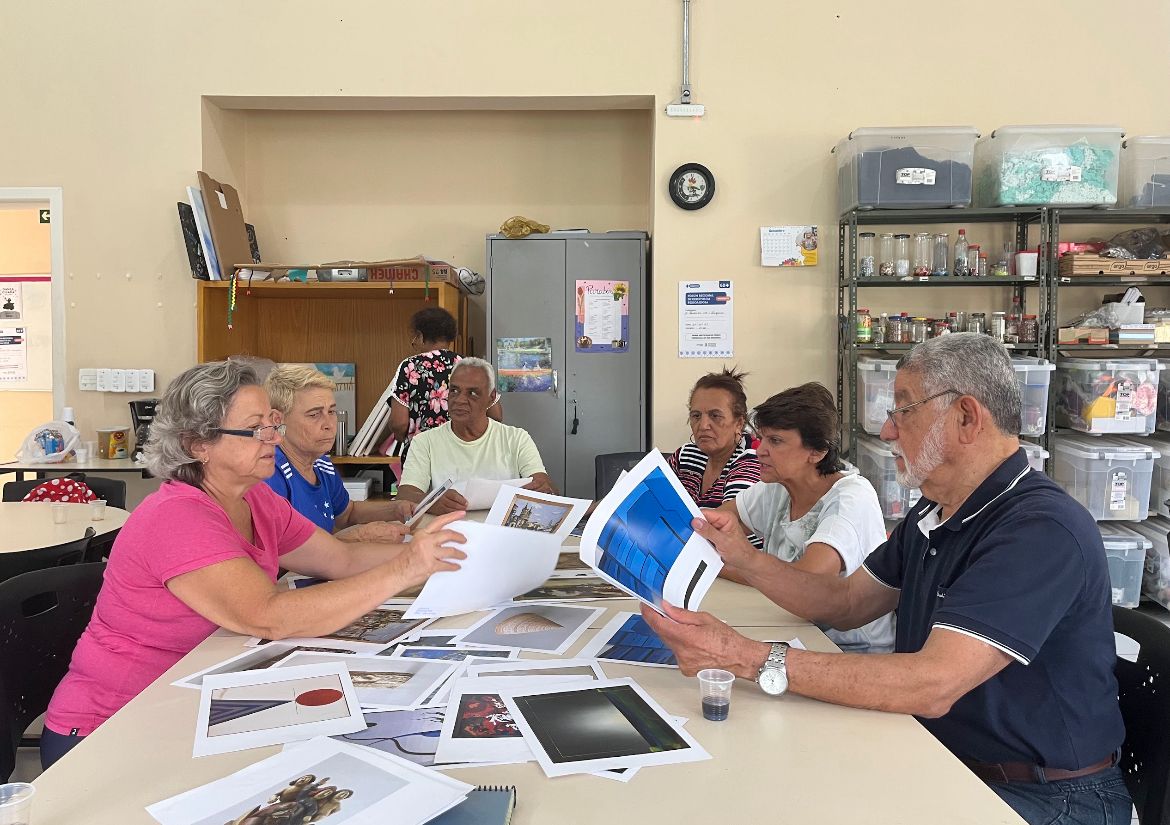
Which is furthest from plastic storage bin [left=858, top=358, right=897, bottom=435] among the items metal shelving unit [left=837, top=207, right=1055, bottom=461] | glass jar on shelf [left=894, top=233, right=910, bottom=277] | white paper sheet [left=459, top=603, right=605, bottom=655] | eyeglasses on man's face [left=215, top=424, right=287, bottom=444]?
eyeglasses on man's face [left=215, top=424, right=287, bottom=444]

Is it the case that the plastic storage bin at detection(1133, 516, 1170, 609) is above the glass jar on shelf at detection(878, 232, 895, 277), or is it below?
below

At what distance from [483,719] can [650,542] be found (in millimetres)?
457

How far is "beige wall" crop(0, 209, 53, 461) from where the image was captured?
23.4ft

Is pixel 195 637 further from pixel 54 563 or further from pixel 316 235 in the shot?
pixel 316 235

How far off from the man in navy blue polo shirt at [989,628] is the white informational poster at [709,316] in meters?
3.04

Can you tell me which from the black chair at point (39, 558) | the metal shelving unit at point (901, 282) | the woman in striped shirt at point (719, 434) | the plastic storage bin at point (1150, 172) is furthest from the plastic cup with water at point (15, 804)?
the plastic storage bin at point (1150, 172)

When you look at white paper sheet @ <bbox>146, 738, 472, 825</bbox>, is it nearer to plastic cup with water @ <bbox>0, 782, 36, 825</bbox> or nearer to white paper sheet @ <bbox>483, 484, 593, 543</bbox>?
plastic cup with water @ <bbox>0, 782, 36, 825</bbox>

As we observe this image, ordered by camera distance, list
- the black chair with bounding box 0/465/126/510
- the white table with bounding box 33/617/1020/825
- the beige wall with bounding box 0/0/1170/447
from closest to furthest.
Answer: the white table with bounding box 33/617/1020/825, the black chair with bounding box 0/465/126/510, the beige wall with bounding box 0/0/1170/447

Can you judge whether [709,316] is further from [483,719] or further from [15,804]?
[15,804]

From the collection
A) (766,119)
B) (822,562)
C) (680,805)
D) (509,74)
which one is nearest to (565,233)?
(509,74)

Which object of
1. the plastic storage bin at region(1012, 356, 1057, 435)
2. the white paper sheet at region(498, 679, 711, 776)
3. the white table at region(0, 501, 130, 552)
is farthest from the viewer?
the plastic storage bin at region(1012, 356, 1057, 435)

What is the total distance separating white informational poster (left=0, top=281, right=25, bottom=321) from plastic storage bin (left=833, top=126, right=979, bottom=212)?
6509 mm

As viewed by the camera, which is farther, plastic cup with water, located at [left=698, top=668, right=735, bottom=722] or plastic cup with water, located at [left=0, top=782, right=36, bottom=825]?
plastic cup with water, located at [left=698, top=668, right=735, bottom=722]

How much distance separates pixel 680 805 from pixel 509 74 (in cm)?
442
